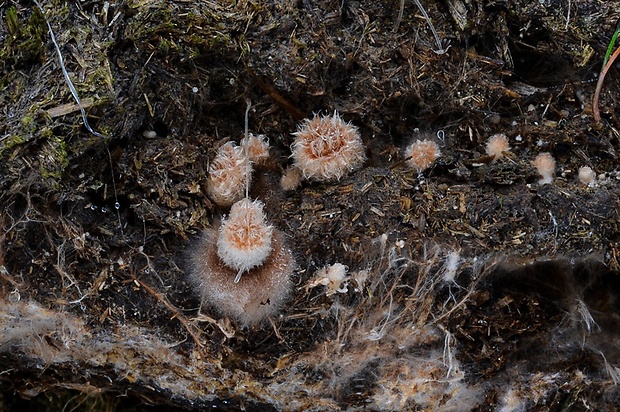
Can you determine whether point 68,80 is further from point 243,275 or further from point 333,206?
point 333,206

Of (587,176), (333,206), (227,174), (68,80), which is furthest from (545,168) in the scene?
(68,80)

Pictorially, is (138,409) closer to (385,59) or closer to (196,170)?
(196,170)

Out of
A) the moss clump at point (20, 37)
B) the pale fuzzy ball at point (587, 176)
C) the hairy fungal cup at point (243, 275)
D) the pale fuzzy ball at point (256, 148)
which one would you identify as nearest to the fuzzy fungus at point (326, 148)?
the pale fuzzy ball at point (256, 148)

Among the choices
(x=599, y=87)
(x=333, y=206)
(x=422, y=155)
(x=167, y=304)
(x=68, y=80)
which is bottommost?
(x=167, y=304)

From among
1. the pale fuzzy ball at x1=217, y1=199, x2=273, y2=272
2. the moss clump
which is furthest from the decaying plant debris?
the pale fuzzy ball at x1=217, y1=199, x2=273, y2=272

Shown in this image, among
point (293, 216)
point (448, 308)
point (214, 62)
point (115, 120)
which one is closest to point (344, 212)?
point (293, 216)

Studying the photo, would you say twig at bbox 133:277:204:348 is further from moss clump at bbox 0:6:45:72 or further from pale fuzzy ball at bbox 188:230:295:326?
moss clump at bbox 0:6:45:72

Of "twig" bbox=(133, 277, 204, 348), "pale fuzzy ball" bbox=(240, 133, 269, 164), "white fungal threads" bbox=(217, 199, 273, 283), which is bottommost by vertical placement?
"twig" bbox=(133, 277, 204, 348)

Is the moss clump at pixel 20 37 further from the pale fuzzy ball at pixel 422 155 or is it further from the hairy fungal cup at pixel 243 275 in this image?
the pale fuzzy ball at pixel 422 155
